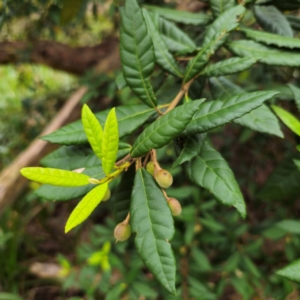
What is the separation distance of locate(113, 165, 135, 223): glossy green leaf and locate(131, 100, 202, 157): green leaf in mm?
129

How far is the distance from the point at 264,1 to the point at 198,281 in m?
1.14

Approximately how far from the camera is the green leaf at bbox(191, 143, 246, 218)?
58cm

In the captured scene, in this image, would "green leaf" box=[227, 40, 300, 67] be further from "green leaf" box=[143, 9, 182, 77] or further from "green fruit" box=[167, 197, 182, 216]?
"green fruit" box=[167, 197, 182, 216]

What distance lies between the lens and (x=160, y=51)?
0.78 m

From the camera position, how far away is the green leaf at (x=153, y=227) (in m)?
0.56

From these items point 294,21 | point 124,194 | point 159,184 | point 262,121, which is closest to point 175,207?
point 159,184

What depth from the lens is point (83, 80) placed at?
1665mm

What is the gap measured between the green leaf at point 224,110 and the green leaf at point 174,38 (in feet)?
0.94

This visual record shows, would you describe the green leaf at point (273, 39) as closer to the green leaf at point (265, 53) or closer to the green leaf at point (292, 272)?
the green leaf at point (265, 53)

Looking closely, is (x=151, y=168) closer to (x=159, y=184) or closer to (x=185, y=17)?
(x=159, y=184)

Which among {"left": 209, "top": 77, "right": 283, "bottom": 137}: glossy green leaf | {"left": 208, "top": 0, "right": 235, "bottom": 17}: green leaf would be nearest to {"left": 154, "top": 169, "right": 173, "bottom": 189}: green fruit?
{"left": 209, "top": 77, "right": 283, "bottom": 137}: glossy green leaf

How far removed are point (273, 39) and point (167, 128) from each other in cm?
36

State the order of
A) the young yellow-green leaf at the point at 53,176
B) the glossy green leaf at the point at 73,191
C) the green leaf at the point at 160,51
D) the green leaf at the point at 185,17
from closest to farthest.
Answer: the young yellow-green leaf at the point at 53,176, the glossy green leaf at the point at 73,191, the green leaf at the point at 160,51, the green leaf at the point at 185,17

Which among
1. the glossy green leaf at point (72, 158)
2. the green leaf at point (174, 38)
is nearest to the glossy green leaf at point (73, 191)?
the glossy green leaf at point (72, 158)
